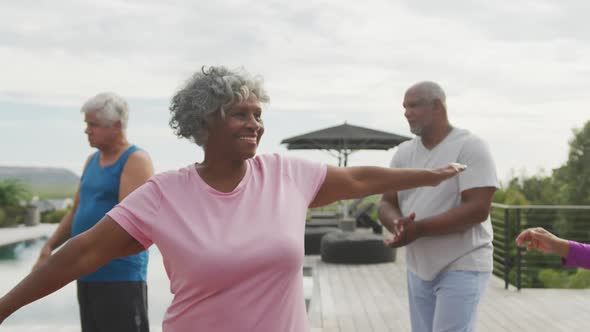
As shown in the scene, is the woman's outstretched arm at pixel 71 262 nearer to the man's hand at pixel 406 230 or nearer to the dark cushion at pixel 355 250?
the man's hand at pixel 406 230

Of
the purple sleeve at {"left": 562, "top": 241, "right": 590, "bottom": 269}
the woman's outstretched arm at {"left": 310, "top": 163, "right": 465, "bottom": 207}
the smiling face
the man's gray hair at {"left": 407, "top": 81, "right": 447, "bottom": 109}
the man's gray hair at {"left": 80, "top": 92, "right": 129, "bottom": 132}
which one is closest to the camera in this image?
the smiling face

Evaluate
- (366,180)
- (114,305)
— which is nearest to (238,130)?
(366,180)

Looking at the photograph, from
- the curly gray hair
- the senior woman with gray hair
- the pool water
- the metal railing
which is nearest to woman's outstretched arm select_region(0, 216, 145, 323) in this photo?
the senior woman with gray hair

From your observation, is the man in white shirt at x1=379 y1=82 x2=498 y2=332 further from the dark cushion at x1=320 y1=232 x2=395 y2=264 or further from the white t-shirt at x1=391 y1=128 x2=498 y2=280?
the dark cushion at x1=320 y1=232 x2=395 y2=264

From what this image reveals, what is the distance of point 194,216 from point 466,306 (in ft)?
4.39

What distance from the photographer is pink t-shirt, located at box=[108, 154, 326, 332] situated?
1.55m

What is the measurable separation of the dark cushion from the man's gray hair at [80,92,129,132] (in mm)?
7393

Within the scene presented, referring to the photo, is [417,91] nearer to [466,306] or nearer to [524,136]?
[466,306]

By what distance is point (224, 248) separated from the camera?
154cm

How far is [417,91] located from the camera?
106 inches

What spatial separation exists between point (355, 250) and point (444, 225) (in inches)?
297

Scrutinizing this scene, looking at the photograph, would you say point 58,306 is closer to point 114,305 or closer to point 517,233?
point 517,233

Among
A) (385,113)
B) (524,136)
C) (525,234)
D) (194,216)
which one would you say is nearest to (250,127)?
(194,216)

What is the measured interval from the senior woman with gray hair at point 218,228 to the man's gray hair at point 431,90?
3.55 ft
